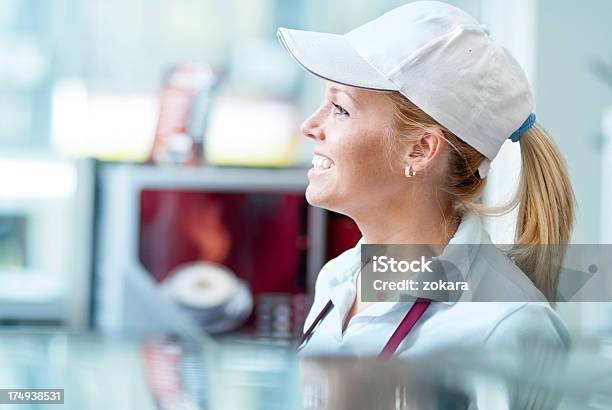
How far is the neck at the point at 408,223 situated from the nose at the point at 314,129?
3.3 inches

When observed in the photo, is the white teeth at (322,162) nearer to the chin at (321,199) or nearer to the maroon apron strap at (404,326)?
the chin at (321,199)

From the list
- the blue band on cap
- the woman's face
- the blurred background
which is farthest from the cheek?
the blurred background

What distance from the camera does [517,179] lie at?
93 centimetres

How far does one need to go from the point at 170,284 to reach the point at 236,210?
0.73ft

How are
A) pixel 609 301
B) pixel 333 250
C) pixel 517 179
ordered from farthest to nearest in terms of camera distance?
pixel 333 250 < pixel 609 301 < pixel 517 179

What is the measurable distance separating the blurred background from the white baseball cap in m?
0.77

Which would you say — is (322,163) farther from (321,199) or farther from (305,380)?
(305,380)

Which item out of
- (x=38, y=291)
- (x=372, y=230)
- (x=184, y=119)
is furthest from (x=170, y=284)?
(x=372, y=230)

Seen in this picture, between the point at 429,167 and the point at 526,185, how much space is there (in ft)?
0.29

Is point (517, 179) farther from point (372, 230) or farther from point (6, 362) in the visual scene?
point (6, 362)

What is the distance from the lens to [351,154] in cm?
96

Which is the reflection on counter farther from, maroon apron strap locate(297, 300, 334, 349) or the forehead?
the forehead

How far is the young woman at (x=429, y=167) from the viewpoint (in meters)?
0.92

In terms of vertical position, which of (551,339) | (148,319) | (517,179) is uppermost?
(517,179)
